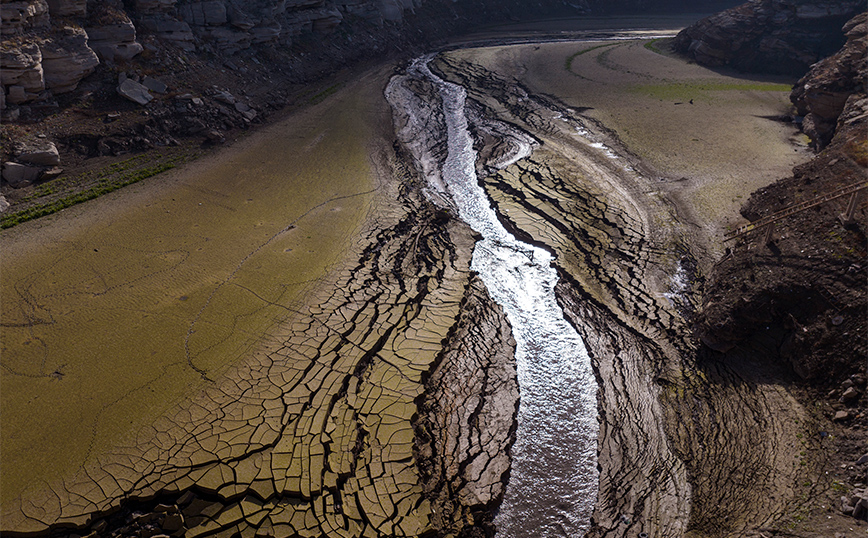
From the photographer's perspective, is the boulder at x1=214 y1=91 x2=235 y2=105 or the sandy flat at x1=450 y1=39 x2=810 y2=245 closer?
the sandy flat at x1=450 y1=39 x2=810 y2=245

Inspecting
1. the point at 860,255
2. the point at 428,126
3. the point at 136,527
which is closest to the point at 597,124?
the point at 428,126

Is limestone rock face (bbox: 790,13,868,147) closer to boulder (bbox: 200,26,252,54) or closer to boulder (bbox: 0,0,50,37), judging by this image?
boulder (bbox: 200,26,252,54)

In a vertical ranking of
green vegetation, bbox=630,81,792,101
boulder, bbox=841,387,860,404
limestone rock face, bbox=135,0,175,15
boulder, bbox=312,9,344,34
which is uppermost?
boulder, bbox=312,9,344,34

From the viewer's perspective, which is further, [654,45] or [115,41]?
[654,45]

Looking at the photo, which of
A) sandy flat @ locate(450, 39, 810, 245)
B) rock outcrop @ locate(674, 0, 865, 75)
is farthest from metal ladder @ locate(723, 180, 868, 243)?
rock outcrop @ locate(674, 0, 865, 75)

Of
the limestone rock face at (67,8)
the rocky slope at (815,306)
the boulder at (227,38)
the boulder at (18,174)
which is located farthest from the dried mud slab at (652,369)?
the limestone rock face at (67,8)

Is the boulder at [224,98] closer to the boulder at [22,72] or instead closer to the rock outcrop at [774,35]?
the boulder at [22,72]

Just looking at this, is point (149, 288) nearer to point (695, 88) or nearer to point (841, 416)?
point (841, 416)

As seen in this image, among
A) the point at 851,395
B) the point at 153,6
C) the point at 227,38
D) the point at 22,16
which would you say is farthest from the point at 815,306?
the point at 153,6
